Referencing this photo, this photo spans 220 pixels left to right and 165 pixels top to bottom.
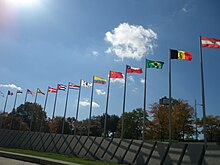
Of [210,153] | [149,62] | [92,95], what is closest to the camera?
[210,153]

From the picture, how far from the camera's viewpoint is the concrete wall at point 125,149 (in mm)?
13719

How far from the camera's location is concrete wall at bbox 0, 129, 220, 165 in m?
13.7

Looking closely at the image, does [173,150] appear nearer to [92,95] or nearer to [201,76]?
[201,76]

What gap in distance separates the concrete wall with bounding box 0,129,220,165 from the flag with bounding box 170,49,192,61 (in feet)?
23.0

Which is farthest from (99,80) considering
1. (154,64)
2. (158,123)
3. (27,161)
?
(158,123)

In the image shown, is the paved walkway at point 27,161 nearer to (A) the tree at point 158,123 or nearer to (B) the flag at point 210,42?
(B) the flag at point 210,42

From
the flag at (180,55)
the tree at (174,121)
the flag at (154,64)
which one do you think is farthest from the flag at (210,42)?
the tree at (174,121)

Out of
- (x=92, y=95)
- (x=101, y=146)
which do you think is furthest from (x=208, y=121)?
(x=101, y=146)

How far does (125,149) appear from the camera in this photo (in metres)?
19.0

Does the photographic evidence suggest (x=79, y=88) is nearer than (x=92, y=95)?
No

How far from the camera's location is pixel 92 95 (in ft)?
92.2

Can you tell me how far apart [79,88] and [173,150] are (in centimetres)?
1796

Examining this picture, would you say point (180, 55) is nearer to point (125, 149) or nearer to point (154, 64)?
point (154, 64)

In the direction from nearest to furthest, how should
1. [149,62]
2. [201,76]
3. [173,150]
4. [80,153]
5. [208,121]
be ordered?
[173,150] < [201,76] < [149,62] < [80,153] < [208,121]
